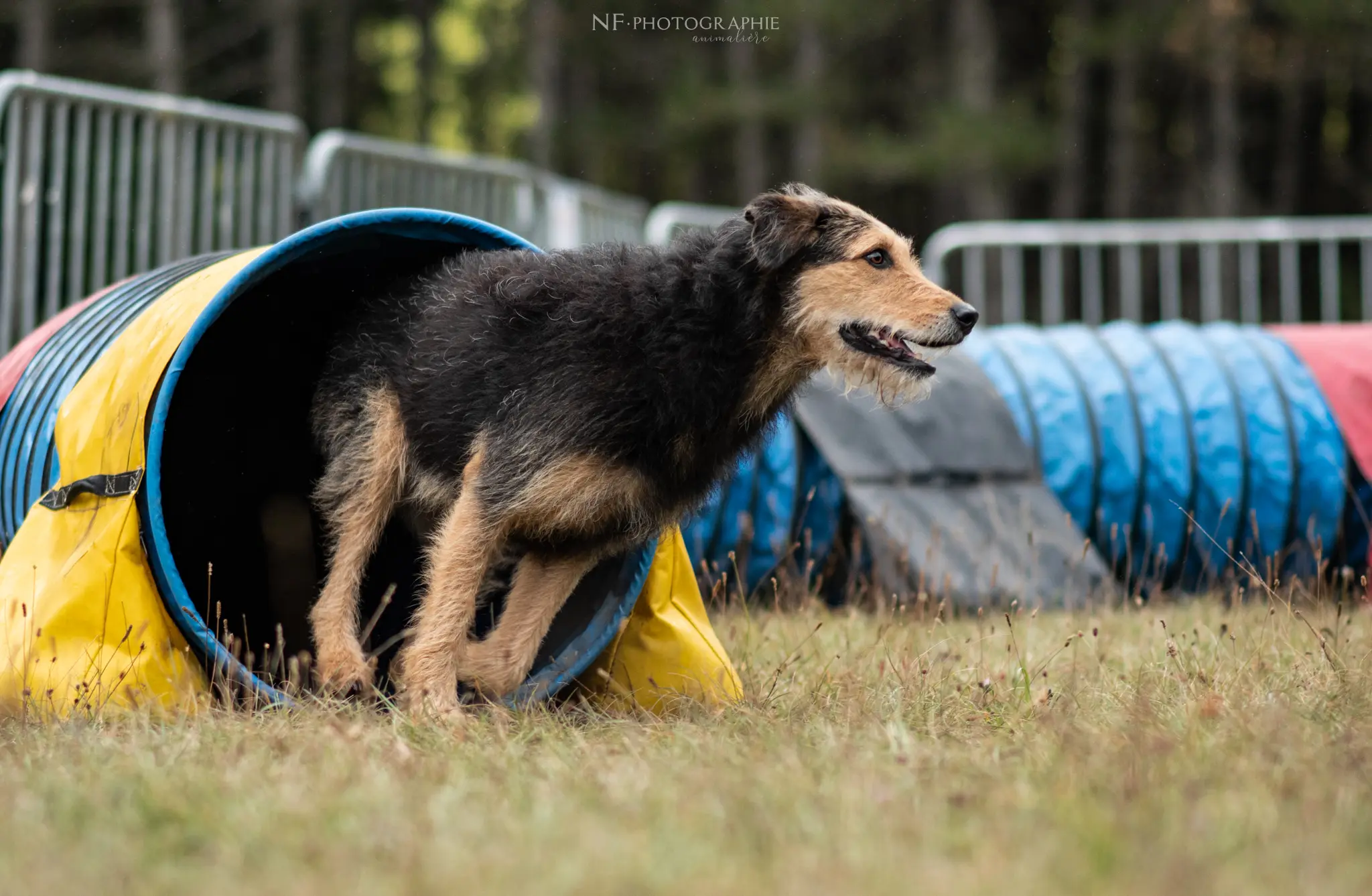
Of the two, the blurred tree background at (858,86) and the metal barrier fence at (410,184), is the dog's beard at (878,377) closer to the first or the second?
the metal barrier fence at (410,184)

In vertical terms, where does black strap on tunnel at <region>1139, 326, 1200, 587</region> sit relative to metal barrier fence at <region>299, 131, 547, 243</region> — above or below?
below

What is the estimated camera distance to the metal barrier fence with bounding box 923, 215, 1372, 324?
380 inches

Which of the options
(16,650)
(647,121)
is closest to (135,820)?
(16,650)

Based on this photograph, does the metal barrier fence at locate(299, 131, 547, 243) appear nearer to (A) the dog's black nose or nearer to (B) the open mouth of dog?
(B) the open mouth of dog

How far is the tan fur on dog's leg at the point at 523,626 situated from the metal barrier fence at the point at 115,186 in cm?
392

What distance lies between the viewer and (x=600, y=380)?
3.65 meters

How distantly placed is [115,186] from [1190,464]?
596 cm

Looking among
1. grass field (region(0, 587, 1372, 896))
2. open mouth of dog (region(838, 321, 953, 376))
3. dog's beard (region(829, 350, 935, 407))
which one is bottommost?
grass field (region(0, 587, 1372, 896))

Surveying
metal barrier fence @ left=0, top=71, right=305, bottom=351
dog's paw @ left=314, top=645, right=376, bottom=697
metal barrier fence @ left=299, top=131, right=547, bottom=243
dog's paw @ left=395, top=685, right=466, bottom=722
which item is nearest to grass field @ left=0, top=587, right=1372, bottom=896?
dog's paw @ left=395, top=685, right=466, bottom=722

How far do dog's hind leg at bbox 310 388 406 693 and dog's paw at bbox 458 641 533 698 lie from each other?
0.97ft

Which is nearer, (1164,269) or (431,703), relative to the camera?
(431,703)

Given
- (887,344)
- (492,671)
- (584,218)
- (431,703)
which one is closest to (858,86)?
(584,218)

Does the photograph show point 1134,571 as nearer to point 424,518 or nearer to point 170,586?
point 424,518

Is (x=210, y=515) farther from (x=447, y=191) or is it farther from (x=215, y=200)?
(x=447, y=191)
